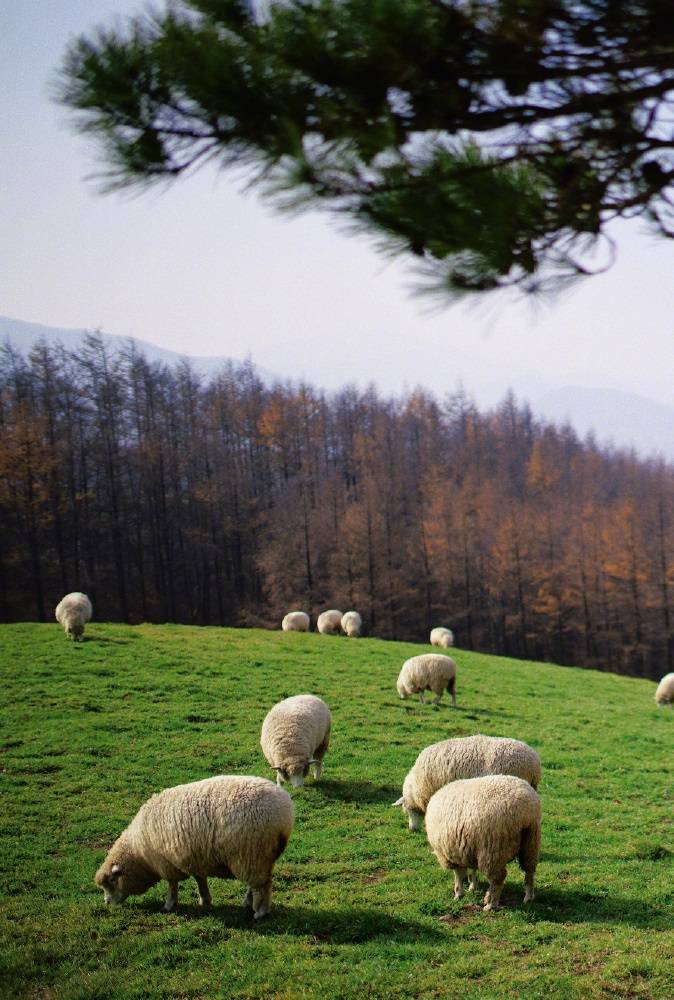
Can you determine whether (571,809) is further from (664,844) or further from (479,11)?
(479,11)

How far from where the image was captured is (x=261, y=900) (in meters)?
8.00

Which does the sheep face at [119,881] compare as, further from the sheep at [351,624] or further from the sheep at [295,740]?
the sheep at [351,624]

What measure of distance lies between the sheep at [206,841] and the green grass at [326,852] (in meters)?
0.29

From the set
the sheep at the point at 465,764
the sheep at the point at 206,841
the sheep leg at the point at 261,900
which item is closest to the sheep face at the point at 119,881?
the sheep at the point at 206,841

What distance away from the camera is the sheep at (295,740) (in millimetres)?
12148

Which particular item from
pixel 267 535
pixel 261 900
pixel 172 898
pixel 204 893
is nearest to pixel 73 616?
pixel 172 898

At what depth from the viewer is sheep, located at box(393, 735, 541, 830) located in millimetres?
10008

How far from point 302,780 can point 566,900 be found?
4950 mm

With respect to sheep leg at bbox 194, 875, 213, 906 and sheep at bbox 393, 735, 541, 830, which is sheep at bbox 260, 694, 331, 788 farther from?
sheep leg at bbox 194, 875, 213, 906

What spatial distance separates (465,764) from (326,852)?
2.12 m

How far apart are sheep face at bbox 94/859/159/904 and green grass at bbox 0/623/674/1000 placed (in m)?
0.16

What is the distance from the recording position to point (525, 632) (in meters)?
50.2

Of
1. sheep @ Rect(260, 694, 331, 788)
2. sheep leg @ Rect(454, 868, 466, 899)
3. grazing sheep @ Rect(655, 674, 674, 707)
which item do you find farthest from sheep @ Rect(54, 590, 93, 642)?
grazing sheep @ Rect(655, 674, 674, 707)

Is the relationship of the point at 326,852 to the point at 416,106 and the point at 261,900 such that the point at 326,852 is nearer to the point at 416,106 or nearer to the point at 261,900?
the point at 261,900
